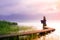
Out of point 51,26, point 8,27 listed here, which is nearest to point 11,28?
point 8,27

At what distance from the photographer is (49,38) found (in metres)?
3.72

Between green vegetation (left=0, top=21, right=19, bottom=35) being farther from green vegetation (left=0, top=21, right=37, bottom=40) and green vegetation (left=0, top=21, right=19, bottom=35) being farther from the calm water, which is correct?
the calm water

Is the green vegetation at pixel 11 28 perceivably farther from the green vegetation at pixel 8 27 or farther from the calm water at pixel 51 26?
the calm water at pixel 51 26

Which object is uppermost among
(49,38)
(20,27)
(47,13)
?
(47,13)

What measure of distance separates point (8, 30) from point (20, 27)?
38cm

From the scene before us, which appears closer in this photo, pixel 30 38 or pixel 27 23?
pixel 30 38

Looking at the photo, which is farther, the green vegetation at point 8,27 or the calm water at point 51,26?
the calm water at point 51,26

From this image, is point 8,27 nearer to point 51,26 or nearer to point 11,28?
point 11,28

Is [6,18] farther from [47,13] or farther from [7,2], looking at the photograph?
[47,13]

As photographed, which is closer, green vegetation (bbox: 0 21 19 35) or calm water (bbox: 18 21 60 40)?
green vegetation (bbox: 0 21 19 35)

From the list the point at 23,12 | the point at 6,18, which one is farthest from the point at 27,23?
the point at 6,18

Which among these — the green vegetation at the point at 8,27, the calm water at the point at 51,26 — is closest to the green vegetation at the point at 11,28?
the green vegetation at the point at 8,27

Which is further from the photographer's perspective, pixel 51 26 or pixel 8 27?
pixel 51 26

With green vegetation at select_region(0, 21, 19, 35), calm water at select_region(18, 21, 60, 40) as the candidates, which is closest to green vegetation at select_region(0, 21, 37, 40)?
green vegetation at select_region(0, 21, 19, 35)
